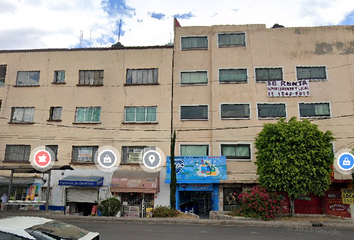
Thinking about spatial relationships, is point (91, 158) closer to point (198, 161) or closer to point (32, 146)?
point (32, 146)

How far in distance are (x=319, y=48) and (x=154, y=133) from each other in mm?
14556

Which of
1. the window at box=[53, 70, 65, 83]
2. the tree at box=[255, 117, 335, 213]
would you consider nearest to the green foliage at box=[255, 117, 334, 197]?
the tree at box=[255, 117, 335, 213]

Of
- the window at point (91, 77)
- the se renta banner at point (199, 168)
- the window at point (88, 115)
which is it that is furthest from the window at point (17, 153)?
the se renta banner at point (199, 168)

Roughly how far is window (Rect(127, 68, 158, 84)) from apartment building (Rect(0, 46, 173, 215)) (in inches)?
3.2

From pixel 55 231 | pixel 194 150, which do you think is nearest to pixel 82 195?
pixel 194 150

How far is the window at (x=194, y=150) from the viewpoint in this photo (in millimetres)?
20812

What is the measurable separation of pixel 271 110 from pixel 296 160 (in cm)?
572

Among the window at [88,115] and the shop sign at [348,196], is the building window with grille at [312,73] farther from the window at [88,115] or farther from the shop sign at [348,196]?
the window at [88,115]

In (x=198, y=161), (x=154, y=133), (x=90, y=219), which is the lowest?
(x=90, y=219)

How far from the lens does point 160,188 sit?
65.4ft

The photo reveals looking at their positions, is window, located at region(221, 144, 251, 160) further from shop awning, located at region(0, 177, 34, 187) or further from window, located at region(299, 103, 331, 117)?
shop awning, located at region(0, 177, 34, 187)

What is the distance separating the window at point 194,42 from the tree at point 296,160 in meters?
9.61

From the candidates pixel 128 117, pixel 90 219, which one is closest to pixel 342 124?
pixel 128 117

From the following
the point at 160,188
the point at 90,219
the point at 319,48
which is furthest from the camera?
the point at 319,48
